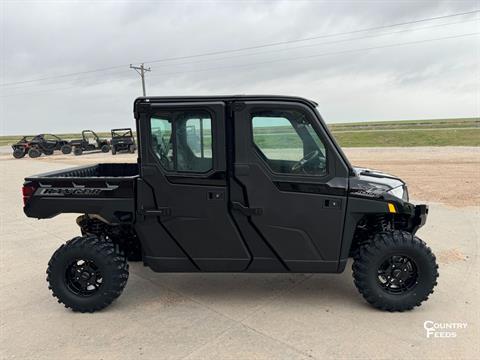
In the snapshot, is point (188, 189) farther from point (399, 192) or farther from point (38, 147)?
point (38, 147)

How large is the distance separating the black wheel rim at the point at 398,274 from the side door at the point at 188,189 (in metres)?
1.33

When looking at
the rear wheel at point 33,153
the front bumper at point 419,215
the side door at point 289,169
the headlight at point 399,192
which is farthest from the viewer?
the rear wheel at point 33,153

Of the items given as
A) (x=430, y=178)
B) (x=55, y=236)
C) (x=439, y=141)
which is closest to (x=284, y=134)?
(x=55, y=236)

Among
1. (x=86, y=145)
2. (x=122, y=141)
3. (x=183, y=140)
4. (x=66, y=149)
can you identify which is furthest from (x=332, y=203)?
(x=66, y=149)

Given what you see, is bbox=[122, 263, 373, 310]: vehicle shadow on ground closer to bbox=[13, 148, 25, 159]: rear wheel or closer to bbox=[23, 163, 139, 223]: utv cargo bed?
bbox=[23, 163, 139, 223]: utv cargo bed

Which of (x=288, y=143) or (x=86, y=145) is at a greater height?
(x=86, y=145)

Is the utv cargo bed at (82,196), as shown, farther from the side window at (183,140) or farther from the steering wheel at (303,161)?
the steering wheel at (303,161)

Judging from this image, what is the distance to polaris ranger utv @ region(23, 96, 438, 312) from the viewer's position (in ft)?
10.7

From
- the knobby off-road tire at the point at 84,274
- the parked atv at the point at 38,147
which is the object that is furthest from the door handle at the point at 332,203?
the parked atv at the point at 38,147

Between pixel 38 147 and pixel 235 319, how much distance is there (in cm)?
2976

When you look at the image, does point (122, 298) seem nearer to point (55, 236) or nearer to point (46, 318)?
point (46, 318)

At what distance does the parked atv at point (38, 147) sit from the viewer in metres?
27.7

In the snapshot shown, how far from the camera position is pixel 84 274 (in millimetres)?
3543

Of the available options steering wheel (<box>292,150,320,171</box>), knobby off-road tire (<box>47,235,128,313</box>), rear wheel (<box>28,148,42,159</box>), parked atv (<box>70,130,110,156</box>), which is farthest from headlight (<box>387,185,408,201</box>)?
rear wheel (<box>28,148,42,159</box>)
